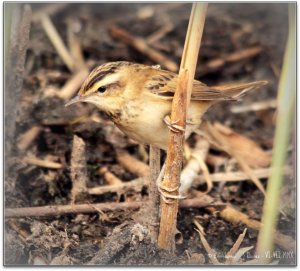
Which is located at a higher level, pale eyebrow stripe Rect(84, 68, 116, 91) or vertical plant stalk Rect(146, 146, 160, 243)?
pale eyebrow stripe Rect(84, 68, 116, 91)

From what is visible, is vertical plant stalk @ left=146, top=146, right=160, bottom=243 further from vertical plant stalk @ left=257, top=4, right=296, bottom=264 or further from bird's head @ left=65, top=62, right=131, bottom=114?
vertical plant stalk @ left=257, top=4, right=296, bottom=264

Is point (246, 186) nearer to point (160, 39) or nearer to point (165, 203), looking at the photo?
point (165, 203)

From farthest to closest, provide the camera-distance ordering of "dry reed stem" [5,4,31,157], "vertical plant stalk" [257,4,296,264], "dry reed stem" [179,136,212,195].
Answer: "dry reed stem" [179,136,212,195], "dry reed stem" [5,4,31,157], "vertical plant stalk" [257,4,296,264]

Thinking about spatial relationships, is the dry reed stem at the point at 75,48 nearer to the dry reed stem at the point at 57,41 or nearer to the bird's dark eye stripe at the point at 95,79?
the dry reed stem at the point at 57,41

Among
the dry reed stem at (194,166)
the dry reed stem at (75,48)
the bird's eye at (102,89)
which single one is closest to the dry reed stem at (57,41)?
the dry reed stem at (75,48)

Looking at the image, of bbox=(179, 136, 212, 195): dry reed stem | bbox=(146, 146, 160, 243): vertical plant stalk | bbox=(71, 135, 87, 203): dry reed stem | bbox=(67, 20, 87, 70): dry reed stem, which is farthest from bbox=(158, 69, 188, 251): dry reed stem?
bbox=(67, 20, 87, 70): dry reed stem

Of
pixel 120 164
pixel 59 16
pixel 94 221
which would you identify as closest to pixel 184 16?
pixel 59 16
